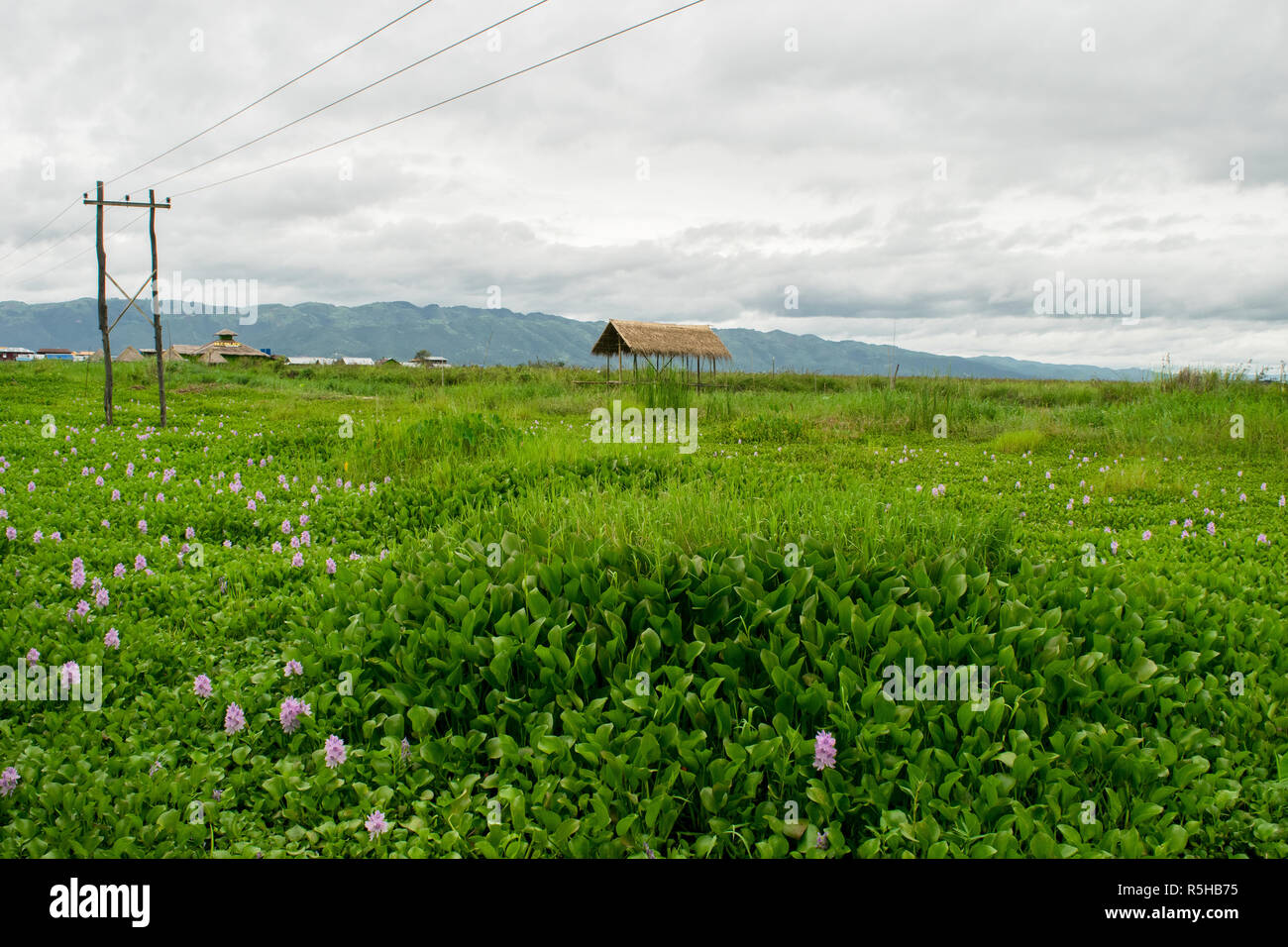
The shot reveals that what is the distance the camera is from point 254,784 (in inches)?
117

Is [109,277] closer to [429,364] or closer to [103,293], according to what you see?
[103,293]

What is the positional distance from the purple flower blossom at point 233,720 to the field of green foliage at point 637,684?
1.1 inches

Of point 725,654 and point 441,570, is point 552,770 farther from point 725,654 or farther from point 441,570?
point 441,570

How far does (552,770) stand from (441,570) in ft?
5.56

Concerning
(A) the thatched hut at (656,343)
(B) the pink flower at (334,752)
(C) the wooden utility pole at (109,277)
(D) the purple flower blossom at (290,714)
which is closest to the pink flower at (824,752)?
(B) the pink flower at (334,752)

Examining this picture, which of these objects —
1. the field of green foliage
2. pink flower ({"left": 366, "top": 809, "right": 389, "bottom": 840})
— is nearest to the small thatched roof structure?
the field of green foliage

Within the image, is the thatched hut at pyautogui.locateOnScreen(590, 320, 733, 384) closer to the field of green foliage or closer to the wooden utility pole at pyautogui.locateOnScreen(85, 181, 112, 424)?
the wooden utility pole at pyautogui.locateOnScreen(85, 181, 112, 424)

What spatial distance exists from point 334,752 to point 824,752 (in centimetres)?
Answer: 195

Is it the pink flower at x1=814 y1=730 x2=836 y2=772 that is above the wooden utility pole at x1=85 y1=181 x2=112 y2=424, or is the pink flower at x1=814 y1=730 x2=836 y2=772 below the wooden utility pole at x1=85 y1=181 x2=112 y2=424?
below

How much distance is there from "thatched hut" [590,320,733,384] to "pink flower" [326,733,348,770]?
26644 mm

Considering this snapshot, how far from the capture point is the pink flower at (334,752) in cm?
297

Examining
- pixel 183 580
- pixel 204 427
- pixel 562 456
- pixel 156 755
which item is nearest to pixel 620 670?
pixel 156 755

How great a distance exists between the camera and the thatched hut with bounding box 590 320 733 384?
99.8ft

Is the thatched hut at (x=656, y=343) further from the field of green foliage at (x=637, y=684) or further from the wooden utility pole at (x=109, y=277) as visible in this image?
the field of green foliage at (x=637, y=684)
